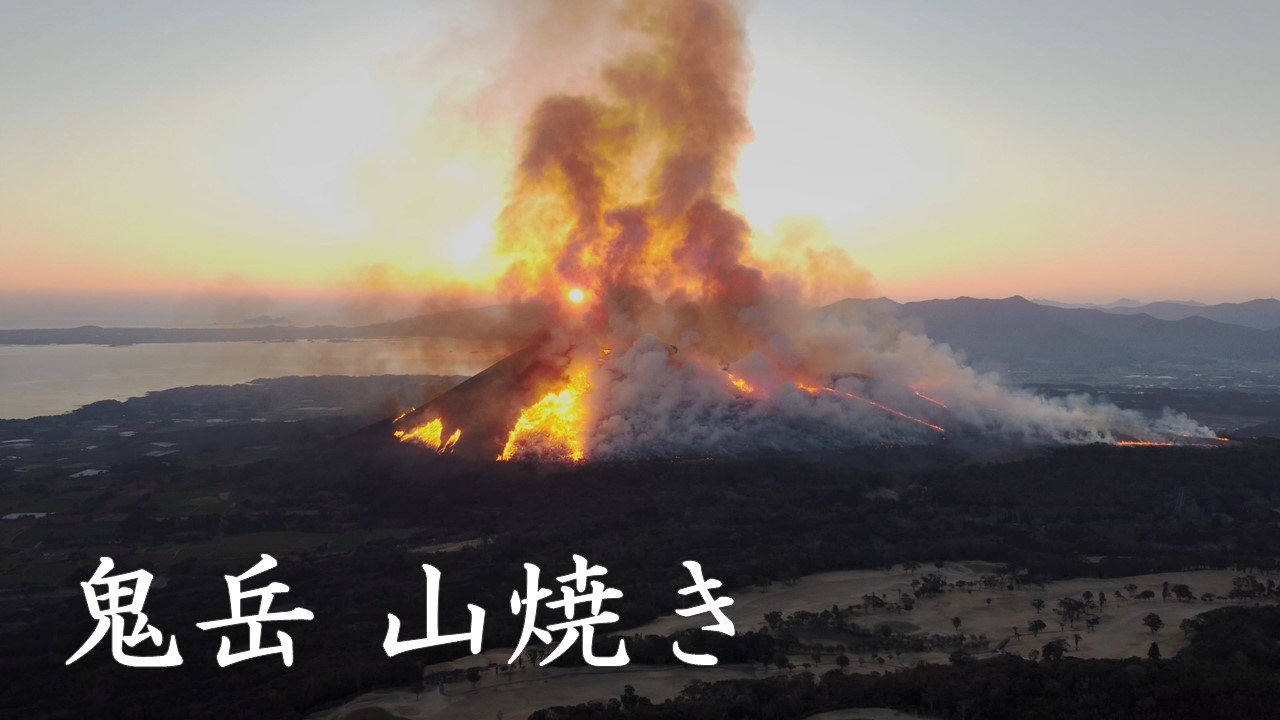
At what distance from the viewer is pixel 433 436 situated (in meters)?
97.5

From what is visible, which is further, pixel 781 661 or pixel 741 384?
pixel 741 384

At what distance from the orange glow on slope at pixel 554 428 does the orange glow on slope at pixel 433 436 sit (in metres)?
5.81

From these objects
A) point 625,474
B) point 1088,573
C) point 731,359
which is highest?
point 731,359

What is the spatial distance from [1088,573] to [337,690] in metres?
46.7

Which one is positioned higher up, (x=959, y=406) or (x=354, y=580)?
(x=959, y=406)

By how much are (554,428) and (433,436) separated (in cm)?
1301

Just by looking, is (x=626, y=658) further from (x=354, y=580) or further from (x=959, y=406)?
(x=959, y=406)

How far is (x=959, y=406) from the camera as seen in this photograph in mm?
103500

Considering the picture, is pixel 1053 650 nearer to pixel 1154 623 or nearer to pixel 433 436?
pixel 1154 623

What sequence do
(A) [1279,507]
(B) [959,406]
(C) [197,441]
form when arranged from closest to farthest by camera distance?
1. (A) [1279,507]
2. (B) [959,406]
3. (C) [197,441]

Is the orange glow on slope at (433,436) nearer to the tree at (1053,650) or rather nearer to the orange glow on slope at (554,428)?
the orange glow on slope at (554,428)

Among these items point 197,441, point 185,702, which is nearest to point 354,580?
point 185,702

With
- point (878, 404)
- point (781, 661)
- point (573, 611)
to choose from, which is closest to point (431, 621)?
point (573, 611)

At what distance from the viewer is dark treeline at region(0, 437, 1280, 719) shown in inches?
1886
